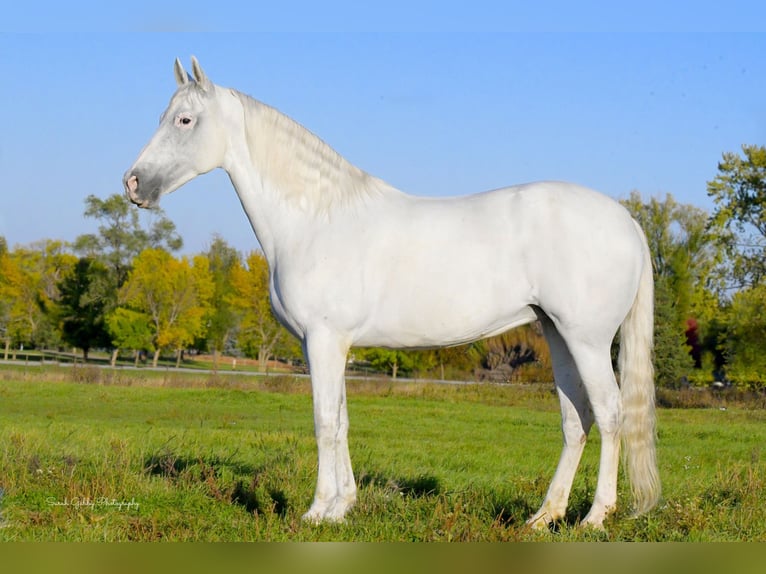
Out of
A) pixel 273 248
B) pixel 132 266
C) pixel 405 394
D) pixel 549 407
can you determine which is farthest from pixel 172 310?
pixel 273 248

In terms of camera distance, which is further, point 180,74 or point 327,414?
point 180,74

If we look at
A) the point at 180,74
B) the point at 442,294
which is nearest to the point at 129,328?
the point at 180,74

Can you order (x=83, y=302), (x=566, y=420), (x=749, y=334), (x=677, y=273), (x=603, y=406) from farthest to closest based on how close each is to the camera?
(x=83, y=302)
(x=677, y=273)
(x=749, y=334)
(x=566, y=420)
(x=603, y=406)

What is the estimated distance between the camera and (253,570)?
3816mm

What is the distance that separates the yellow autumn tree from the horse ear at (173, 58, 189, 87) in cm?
4139

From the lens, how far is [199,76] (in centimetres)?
569

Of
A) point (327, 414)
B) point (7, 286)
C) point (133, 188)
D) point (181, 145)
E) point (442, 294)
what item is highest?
point (7, 286)

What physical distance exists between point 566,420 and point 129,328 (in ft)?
143

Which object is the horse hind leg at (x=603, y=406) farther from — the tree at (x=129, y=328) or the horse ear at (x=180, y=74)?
the tree at (x=129, y=328)

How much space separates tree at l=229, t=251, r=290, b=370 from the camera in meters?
42.7

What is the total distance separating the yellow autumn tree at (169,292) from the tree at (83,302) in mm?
1867

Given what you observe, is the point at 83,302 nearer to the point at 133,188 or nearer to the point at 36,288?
the point at 36,288

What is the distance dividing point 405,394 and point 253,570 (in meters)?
22.4

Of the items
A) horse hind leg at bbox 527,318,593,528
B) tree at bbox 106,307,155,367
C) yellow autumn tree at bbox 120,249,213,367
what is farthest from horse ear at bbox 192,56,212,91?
tree at bbox 106,307,155,367
